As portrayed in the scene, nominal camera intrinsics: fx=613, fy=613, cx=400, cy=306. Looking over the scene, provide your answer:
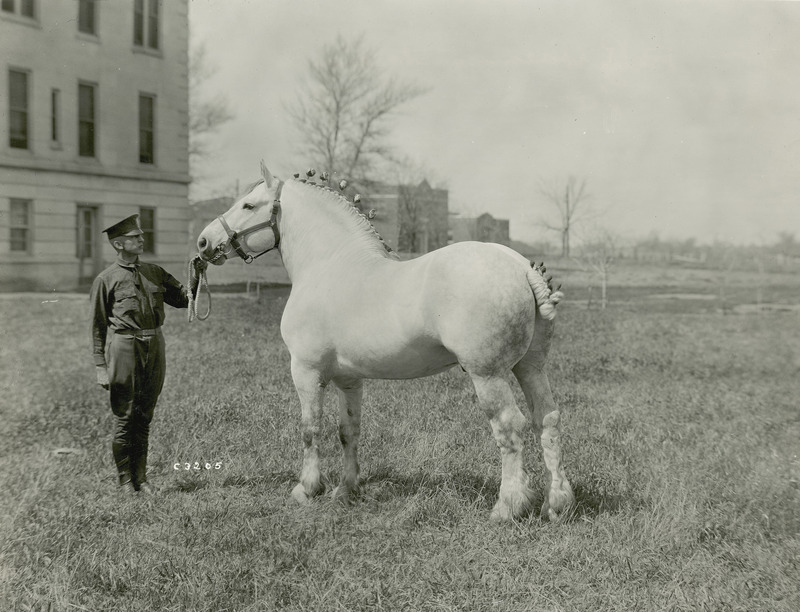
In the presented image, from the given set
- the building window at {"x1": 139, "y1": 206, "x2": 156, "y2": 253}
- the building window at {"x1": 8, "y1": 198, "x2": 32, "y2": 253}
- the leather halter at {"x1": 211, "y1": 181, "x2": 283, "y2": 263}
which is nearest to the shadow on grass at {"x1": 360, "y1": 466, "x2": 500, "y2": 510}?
the leather halter at {"x1": 211, "y1": 181, "x2": 283, "y2": 263}

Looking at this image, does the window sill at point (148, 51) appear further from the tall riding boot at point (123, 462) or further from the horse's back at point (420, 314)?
the tall riding boot at point (123, 462)

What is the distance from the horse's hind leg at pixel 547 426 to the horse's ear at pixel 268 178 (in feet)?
Answer: 7.41

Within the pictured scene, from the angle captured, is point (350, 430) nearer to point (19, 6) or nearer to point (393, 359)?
point (393, 359)

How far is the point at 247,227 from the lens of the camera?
4.61 metres

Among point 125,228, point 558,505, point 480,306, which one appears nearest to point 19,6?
point 125,228

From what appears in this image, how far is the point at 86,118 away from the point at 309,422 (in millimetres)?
5104

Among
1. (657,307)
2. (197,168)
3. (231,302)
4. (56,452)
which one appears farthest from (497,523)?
(657,307)

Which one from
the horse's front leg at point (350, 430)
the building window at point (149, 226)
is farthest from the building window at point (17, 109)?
the horse's front leg at point (350, 430)

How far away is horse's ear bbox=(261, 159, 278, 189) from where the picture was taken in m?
4.55

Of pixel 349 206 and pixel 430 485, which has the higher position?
pixel 349 206

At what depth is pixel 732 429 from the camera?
663 centimetres

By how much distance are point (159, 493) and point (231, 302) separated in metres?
6.88

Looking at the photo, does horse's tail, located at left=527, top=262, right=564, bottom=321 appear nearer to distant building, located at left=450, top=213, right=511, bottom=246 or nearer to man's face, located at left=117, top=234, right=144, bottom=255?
man's face, located at left=117, top=234, right=144, bottom=255

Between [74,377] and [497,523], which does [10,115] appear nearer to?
[74,377]
